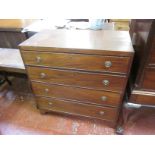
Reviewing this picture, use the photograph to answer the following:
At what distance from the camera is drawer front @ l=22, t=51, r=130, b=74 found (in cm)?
95

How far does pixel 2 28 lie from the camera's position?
1.74 meters

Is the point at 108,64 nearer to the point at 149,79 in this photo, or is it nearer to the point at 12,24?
the point at 149,79

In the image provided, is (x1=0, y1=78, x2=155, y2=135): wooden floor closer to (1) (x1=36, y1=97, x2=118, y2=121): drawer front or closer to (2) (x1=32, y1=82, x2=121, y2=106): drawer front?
(1) (x1=36, y1=97, x2=118, y2=121): drawer front

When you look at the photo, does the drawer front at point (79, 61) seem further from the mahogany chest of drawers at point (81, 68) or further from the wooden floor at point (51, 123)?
the wooden floor at point (51, 123)

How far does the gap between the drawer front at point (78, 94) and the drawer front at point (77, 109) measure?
0.07m

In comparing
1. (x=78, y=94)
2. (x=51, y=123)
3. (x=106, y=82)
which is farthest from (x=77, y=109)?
(x=106, y=82)

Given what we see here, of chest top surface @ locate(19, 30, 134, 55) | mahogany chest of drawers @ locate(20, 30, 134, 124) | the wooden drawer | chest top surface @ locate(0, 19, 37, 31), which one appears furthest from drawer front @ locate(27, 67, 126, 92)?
chest top surface @ locate(0, 19, 37, 31)

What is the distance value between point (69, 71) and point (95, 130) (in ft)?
2.33

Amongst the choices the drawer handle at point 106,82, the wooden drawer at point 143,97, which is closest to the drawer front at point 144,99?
the wooden drawer at point 143,97

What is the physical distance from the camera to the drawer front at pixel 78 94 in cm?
118

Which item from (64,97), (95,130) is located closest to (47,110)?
(64,97)

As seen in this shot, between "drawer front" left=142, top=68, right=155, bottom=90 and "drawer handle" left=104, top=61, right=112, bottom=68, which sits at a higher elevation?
"drawer handle" left=104, top=61, right=112, bottom=68

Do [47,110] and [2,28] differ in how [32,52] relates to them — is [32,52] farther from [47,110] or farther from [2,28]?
[2,28]

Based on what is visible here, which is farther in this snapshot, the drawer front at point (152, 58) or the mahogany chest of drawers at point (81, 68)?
the mahogany chest of drawers at point (81, 68)
